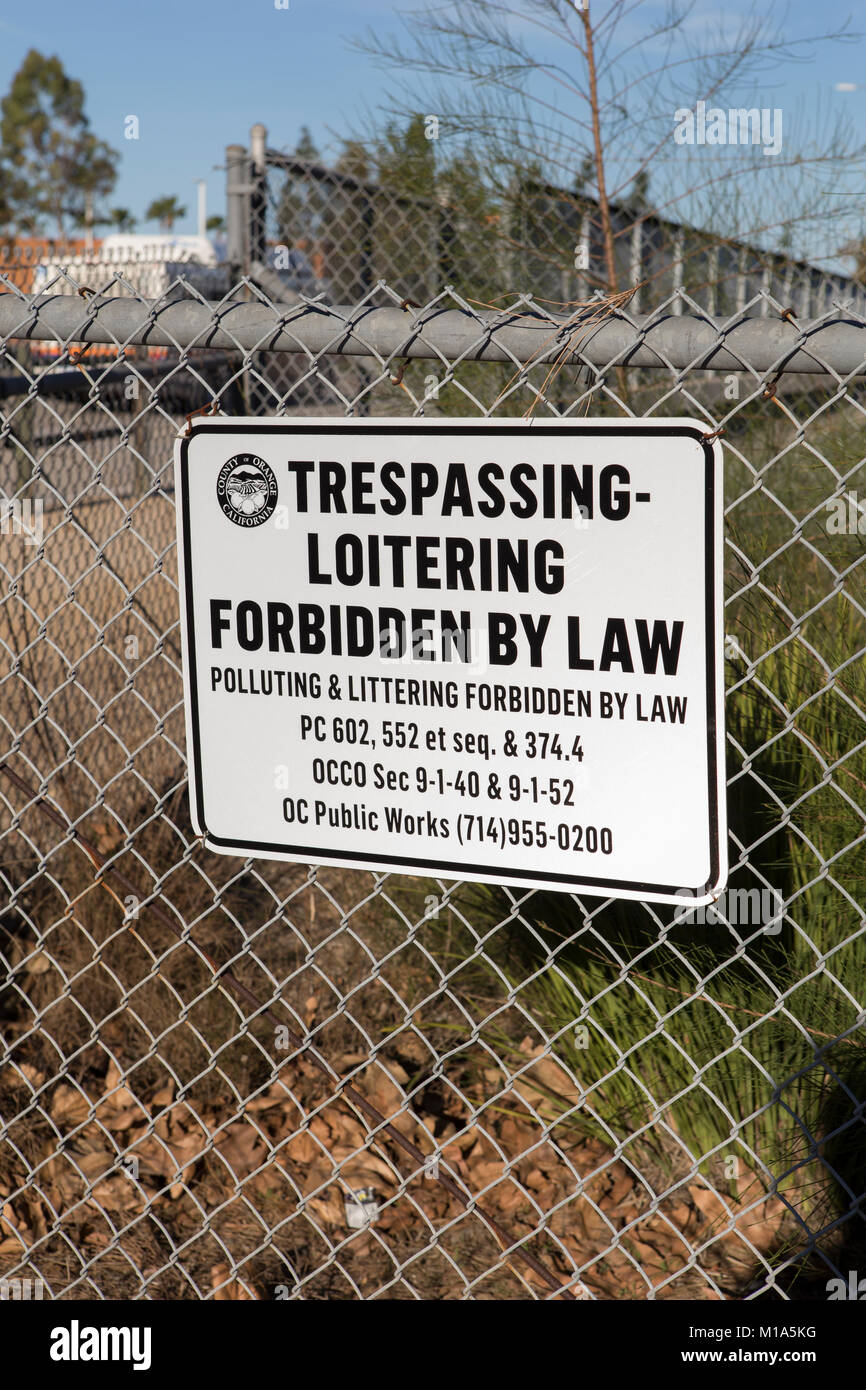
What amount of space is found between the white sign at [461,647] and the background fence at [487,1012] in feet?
0.41

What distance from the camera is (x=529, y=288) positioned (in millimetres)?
4738

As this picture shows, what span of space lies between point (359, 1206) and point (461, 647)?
4.71 ft

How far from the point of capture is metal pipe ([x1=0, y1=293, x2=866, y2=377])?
4.94 feet

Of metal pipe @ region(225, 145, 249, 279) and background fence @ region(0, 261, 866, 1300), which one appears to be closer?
background fence @ region(0, 261, 866, 1300)

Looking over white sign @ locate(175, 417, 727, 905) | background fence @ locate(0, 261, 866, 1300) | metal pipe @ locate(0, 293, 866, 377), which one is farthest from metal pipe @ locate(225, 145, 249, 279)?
white sign @ locate(175, 417, 727, 905)

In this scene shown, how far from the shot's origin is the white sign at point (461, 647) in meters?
1.56

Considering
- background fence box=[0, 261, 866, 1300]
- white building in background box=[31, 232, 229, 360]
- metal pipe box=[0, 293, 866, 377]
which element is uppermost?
white building in background box=[31, 232, 229, 360]

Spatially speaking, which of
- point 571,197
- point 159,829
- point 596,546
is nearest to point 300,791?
point 596,546

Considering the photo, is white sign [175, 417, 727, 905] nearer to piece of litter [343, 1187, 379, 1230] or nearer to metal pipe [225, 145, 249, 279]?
piece of litter [343, 1187, 379, 1230]

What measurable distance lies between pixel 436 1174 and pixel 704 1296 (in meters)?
0.68

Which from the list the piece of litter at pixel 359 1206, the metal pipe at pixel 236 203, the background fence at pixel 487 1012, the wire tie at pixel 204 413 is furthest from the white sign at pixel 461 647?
the metal pipe at pixel 236 203

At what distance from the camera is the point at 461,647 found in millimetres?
1700

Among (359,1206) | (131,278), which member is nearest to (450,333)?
(359,1206)
